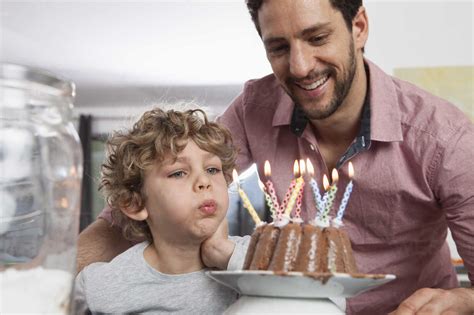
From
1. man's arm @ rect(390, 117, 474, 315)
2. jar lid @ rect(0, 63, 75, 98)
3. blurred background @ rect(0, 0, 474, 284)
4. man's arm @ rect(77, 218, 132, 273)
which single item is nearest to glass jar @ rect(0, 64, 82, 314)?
jar lid @ rect(0, 63, 75, 98)

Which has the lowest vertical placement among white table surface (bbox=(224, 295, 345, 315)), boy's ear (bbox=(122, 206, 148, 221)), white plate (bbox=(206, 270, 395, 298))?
boy's ear (bbox=(122, 206, 148, 221))

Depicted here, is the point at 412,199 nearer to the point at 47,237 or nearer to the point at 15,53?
the point at 47,237

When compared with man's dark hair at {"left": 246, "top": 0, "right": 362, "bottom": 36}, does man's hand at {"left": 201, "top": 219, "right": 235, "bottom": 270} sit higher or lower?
lower

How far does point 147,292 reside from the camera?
1.37 meters

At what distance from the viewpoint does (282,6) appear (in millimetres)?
1499

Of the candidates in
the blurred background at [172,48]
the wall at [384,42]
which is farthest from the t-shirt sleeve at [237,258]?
the blurred background at [172,48]

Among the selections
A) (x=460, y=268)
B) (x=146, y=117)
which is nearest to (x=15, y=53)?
(x=460, y=268)

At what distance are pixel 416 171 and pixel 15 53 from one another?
16.5 ft

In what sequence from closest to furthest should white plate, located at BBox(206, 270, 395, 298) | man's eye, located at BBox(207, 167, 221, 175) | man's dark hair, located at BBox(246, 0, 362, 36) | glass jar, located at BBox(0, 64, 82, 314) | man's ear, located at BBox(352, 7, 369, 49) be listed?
glass jar, located at BBox(0, 64, 82, 314)
white plate, located at BBox(206, 270, 395, 298)
man's eye, located at BBox(207, 167, 221, 175)
man's dark hair, located at BBox(246, 0, 362, 36)
man's ear, located at BBox(352, 7, 369, 49)

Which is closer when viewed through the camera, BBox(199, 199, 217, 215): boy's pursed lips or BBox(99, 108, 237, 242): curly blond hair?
BBox(199, 199, 217, 215): boy's pursed lips

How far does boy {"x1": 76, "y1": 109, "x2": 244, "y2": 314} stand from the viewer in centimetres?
135

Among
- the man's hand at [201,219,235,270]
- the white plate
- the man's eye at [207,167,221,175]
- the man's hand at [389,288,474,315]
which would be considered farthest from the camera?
the man's eye at [207,167,221,175]

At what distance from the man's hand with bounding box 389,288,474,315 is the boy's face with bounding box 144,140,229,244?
1.36 feet

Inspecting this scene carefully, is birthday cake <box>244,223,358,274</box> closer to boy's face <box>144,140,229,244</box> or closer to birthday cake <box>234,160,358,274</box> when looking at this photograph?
birthday cake <box>234,160,358,274</box>
